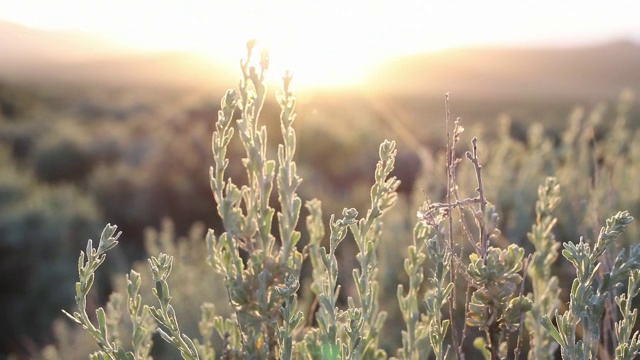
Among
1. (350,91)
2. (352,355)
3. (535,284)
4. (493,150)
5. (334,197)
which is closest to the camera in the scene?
(352,355)

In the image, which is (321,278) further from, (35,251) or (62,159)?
(62,159)

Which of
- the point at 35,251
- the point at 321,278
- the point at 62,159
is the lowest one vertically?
the point at 35,251

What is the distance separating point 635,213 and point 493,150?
1.48 metres

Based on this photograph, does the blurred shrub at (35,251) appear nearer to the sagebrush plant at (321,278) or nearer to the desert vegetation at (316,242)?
the desert vegetation at (316,242)

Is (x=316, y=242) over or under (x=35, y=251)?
over

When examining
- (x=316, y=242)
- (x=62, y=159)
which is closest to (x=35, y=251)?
(x=62, y=159)

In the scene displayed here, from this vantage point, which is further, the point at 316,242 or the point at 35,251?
the point at 35,251

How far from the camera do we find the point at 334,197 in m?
9.87

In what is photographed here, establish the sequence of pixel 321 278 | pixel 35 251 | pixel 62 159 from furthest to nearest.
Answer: pixel 62 159 < pixel 35 251 < pixel 321 278

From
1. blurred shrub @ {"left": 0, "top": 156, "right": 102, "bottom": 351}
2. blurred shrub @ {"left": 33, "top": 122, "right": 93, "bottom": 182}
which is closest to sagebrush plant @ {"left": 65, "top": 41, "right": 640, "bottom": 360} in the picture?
blurred shrub @ {"left": 0, "top": 156, "right": 102, "bottom": 351}

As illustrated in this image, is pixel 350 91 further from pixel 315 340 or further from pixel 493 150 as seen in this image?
pixel 315 340

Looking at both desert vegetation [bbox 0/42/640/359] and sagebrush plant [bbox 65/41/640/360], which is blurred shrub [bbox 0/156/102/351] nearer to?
desert vegetation [bbox 0/42/640/359]

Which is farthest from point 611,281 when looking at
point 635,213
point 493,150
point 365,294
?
point 493,150

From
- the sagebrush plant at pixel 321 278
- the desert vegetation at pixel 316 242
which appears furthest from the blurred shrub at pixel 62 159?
the sagebrush plant at pixel 321 278
